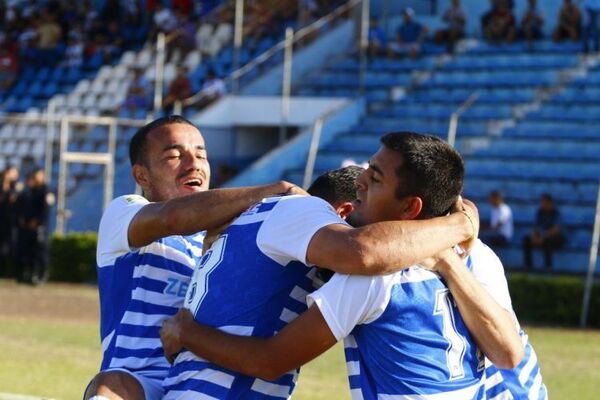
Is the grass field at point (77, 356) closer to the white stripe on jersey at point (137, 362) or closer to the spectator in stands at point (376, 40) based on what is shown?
the white stripe on jersey at point (137, 362)

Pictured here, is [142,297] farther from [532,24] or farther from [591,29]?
[532,24]

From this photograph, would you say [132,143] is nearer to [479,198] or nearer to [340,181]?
[340,181]

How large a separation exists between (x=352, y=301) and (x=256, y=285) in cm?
38

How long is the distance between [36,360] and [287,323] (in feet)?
29.3

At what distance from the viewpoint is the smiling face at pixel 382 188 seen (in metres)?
4.23

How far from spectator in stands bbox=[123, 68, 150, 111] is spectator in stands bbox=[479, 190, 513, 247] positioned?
8.74 meters

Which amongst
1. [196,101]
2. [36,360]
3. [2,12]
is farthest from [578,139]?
[2,12]

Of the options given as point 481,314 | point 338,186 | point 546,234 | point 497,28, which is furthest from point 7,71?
point 481,314

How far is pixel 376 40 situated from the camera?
2802 cm

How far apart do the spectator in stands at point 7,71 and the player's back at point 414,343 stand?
2921cm

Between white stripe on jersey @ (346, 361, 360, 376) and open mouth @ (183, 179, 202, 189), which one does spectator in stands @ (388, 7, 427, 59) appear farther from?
white stripe on jersey @ (346, 361, 360, 376)

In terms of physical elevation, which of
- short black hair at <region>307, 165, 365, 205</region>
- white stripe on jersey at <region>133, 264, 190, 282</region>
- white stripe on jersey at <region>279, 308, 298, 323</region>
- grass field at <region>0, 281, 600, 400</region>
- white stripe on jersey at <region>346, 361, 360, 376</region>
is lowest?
grass field at <region>0, 281, 600, 400</region>

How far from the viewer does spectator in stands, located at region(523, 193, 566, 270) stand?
21.0 meters

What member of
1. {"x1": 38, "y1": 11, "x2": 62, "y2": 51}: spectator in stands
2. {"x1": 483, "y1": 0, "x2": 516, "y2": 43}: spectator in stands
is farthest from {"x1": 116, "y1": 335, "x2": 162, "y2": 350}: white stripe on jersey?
{"x1": 38, "y1": 11, "x2": 62, "y2": 51}: spectator in stands
